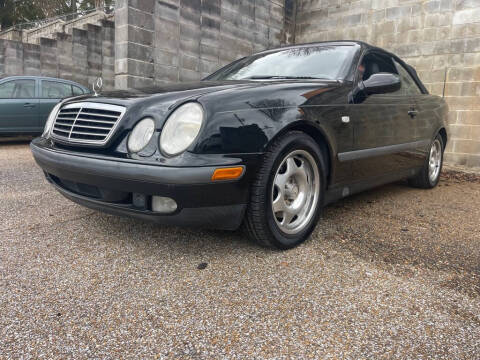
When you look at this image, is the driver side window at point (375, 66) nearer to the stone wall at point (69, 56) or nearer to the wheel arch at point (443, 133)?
the wheel arch at point (443, 133)

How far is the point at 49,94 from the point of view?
24.8 feet

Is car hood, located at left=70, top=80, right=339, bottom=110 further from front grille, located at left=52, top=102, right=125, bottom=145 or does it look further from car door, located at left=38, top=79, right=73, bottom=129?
car door, located at left=38, top=79, right=73, bottom=129

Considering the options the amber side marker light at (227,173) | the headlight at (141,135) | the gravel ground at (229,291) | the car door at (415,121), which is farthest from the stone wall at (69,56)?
the amber side marker light at (227,173)

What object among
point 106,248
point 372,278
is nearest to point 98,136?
point 106,248

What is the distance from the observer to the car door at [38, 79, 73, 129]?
7438mm

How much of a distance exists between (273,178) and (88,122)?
3.65 ft

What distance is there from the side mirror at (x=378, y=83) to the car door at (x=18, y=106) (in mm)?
6578

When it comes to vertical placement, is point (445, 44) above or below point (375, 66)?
above

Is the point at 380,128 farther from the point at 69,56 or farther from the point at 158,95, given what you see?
the point at 69,56

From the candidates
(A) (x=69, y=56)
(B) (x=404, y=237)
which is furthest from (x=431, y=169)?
(A) (x=69, y=56)

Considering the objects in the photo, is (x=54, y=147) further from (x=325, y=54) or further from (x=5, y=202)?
(x=325, y=54)

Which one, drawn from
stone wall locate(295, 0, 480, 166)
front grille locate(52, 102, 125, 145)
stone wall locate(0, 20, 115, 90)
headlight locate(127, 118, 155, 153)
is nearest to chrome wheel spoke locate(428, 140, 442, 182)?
stone wall locate(295, 0, 480, 166)

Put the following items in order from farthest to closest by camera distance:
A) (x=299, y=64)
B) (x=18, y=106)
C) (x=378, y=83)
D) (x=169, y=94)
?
(x=18, y=106), (x=299, y=64), (x=378, y=83), (x=169, y=94)

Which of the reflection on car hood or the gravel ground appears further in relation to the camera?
the reflection on car hood
